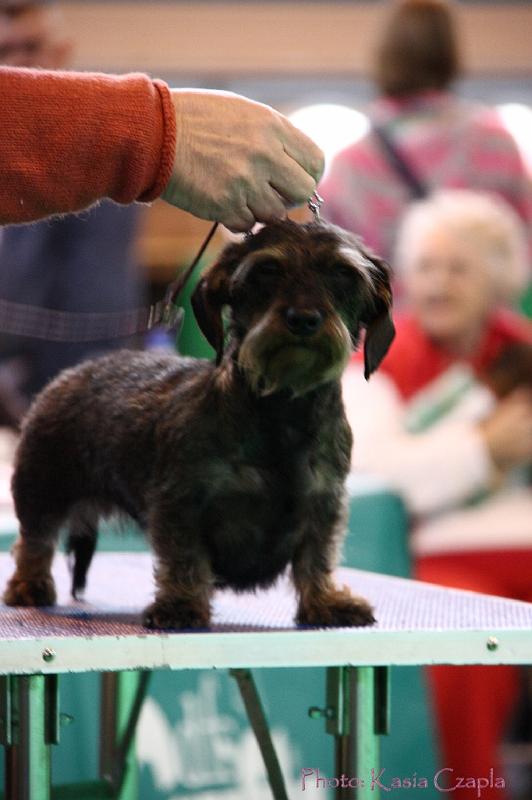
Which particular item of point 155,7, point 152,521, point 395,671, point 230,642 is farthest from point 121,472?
point 155,7

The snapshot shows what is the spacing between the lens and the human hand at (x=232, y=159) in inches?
61.7

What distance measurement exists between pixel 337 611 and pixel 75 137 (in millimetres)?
627

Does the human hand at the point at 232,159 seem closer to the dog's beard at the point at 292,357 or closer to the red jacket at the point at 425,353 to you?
the dog's beard at the point at 292,357

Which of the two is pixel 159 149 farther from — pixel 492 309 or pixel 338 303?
pixel 492 309

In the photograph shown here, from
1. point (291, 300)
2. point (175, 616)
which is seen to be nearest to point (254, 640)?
point (175, 616)

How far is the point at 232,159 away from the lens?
1579mm

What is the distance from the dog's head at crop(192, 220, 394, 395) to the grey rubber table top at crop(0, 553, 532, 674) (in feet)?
0.95

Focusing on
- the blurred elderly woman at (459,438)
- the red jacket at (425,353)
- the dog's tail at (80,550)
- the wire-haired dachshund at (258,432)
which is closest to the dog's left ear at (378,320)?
the wire-haired dachshund at (258,432)

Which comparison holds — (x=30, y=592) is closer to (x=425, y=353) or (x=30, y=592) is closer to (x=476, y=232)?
(x=425, y=353)

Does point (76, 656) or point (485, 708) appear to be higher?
point (76, 656)

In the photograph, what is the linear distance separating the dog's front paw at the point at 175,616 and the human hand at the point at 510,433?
1702 millimetres

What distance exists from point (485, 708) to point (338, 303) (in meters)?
1.73

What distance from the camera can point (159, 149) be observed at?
1540 mm

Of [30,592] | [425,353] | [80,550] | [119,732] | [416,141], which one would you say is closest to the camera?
[30,592]
